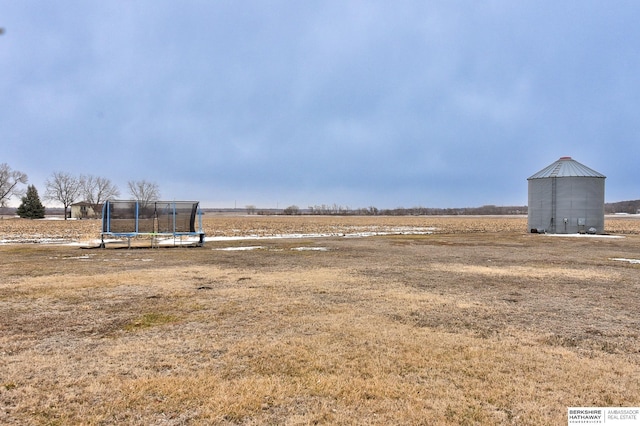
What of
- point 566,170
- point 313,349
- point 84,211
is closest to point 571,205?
point 566,170

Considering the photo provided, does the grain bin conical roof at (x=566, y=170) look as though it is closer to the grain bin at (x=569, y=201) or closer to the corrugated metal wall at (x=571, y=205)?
Answer: the grain bin at (x=569, y=201)

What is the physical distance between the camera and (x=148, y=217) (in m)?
20.1

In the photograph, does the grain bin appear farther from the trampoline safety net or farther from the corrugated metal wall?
the trampoline safety net

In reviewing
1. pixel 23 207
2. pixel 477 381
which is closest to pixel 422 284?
pixel 477 381

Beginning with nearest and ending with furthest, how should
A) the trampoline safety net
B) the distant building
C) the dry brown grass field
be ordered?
1. the dry brown grass field
2. the trampoline safety net
3. the distant building

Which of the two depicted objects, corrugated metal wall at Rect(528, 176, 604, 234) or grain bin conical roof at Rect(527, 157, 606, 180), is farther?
grain bin conical roof at Rect(527, 157, 606, 180)

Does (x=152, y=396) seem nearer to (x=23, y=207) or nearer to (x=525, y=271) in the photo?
(x=525, y=271)

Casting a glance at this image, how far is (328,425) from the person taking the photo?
323 centimetres

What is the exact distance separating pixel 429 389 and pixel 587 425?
1.28 m

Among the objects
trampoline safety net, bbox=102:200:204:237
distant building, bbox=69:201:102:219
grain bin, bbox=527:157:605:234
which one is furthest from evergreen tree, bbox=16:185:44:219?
grain bin, bbox=527:157:605:234

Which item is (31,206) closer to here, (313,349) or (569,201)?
(569,201)

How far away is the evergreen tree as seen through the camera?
80312 mm

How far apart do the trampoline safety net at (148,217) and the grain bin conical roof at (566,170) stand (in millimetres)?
27727

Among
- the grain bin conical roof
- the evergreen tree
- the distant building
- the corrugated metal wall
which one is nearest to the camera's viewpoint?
the corrugated metal wall
